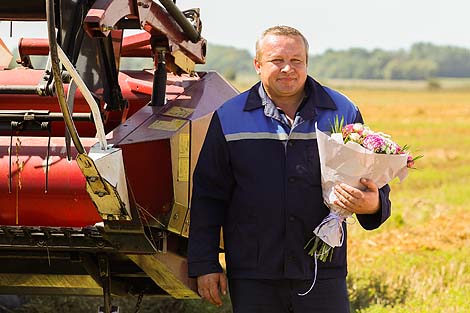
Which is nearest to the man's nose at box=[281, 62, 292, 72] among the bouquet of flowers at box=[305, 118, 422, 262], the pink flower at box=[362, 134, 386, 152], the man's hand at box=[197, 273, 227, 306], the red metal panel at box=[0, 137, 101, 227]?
the bouquet of flowers at box=[305, 118, 422, 262]

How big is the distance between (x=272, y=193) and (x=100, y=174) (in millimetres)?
668

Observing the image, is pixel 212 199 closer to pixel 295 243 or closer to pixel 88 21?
pixel 295 243

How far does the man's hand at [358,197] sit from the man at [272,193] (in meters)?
0.01

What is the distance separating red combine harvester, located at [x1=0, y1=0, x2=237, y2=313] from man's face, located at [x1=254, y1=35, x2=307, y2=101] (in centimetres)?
65

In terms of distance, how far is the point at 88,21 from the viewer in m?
4.10

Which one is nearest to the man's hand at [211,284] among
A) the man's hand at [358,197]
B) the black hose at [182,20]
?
the man's hand at [358,197]

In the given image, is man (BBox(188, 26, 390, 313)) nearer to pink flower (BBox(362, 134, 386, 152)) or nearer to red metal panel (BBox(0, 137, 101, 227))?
pink flower (BBox(362, 134, 386, 152))

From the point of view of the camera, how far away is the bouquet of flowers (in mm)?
3846

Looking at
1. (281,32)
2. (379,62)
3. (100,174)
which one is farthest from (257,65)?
(379,62)

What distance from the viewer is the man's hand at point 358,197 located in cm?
387

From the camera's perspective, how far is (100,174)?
3783mm

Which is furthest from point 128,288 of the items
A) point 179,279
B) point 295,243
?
point 295,243

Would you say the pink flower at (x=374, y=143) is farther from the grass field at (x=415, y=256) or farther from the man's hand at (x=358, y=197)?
the grass field at (x=415, y=256)

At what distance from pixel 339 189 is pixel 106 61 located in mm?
1768
